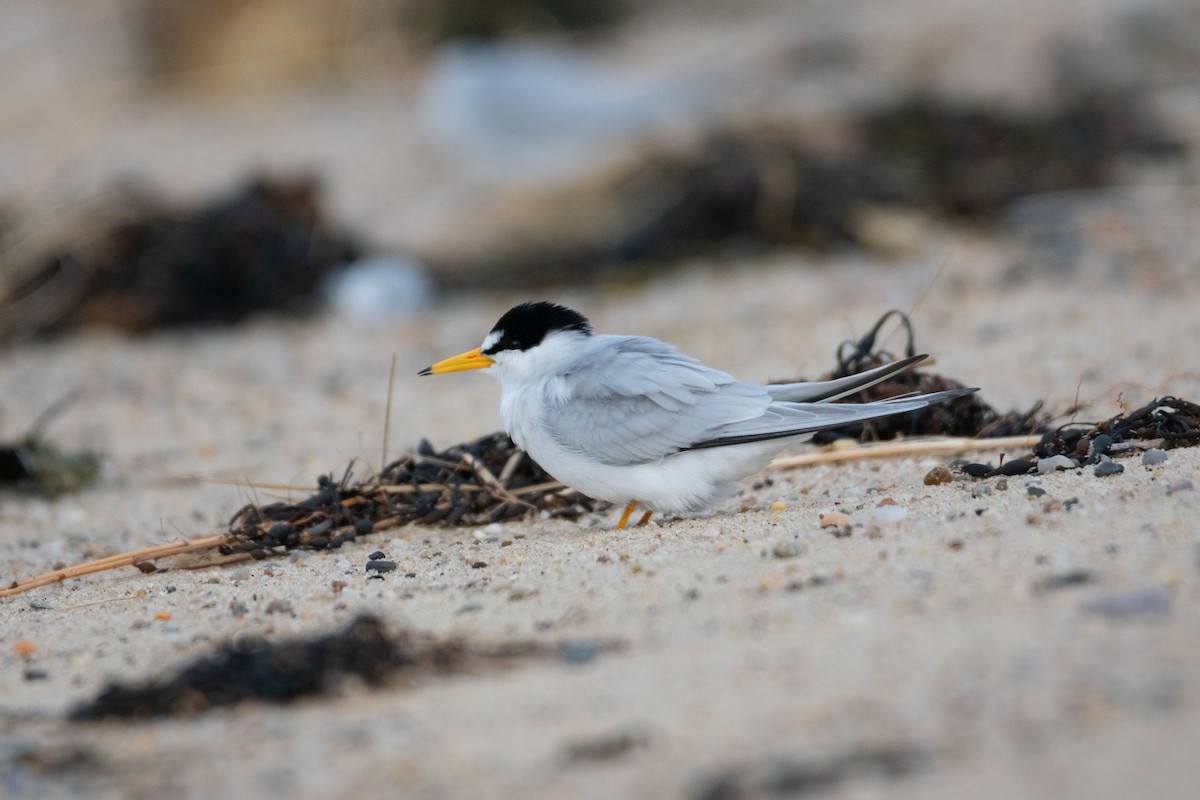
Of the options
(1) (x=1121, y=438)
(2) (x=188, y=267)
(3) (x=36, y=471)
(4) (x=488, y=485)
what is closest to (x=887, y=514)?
(1) (x=1121, y=438)

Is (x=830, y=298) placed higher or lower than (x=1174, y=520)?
higher

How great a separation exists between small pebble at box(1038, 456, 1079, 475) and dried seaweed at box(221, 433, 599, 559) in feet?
4.89

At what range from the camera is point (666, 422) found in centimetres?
369

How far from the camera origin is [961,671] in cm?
225

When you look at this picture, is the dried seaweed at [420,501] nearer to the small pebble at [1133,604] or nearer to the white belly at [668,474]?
the white belly at [668,474]

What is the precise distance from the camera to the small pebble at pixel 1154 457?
345cm

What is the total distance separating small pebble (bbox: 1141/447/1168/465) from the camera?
11.3 ft

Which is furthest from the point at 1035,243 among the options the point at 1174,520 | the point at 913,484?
the point at 1174,520

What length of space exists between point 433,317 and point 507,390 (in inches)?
149

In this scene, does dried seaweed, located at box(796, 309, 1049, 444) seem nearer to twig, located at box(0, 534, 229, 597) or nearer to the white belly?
the white belly

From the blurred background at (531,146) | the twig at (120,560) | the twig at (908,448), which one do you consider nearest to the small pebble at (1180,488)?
the twig at (908,448)

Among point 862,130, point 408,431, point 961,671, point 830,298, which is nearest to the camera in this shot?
point 961,671

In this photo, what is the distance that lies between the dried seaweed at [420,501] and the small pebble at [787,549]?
Answer: 1.23 metres

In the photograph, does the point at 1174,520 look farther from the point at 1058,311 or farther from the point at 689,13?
the point at 689,13
